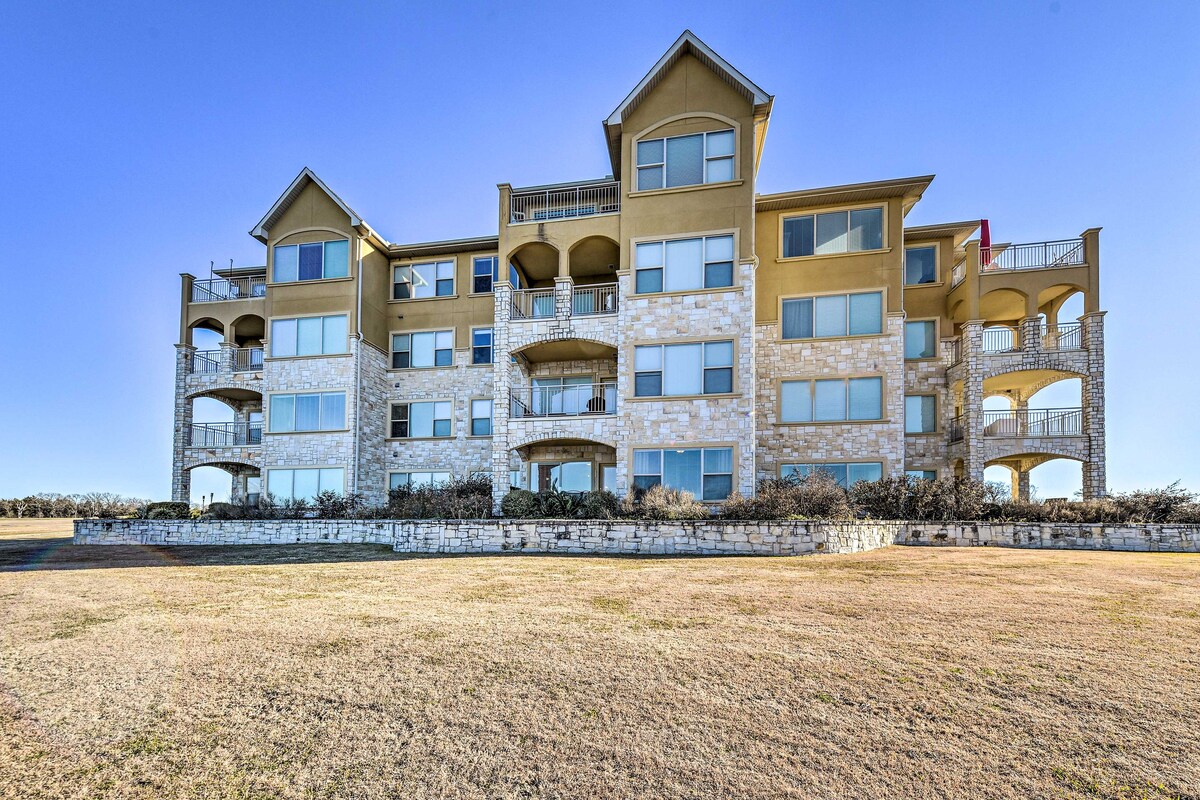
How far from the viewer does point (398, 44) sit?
50.4ft

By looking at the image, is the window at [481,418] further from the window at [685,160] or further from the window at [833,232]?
the window at [833,232]

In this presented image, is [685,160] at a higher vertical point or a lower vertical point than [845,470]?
higher

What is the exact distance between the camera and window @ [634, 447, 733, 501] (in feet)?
56.4

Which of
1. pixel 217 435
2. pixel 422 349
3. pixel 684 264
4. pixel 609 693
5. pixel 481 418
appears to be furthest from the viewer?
pixel 422 349

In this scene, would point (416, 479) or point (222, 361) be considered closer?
point (416, 479)

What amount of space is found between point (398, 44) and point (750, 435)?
14.6 meters

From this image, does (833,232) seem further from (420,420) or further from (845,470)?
(420,420)

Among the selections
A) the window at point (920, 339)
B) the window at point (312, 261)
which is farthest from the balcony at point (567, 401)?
the window at point (920, 339)

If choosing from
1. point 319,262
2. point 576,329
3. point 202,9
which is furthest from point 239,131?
point 576,329

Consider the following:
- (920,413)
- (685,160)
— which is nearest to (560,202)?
(685,160)

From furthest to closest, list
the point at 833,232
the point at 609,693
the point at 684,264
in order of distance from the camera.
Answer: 1. the point at 833,232
2. the point at 684,264
3. the point at 609,693

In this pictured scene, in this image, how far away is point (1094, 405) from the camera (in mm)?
19031

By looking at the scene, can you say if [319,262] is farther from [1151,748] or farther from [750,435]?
[1151,748]

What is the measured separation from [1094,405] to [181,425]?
110 ft
